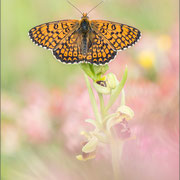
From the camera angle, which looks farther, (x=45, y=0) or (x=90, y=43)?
(x=45, y=0)

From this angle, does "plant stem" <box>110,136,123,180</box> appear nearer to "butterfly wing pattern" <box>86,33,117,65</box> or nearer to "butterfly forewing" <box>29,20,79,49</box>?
"butterfly wing pattern" <box>86,33,117,65</box>

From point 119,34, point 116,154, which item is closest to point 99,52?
point 119,34

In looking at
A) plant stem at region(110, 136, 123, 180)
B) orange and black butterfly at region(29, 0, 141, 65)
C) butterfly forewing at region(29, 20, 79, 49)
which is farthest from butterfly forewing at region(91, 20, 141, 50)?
plant stem at region(110, 136, 123, 180)

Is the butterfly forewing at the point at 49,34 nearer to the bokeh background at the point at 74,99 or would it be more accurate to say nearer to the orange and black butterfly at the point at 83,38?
the orange and black butterfly at the point at 83,38

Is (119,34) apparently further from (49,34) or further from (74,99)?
(74,99)

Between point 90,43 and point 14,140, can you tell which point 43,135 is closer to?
point 14,140

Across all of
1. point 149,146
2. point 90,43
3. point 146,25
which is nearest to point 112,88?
point 149,146
